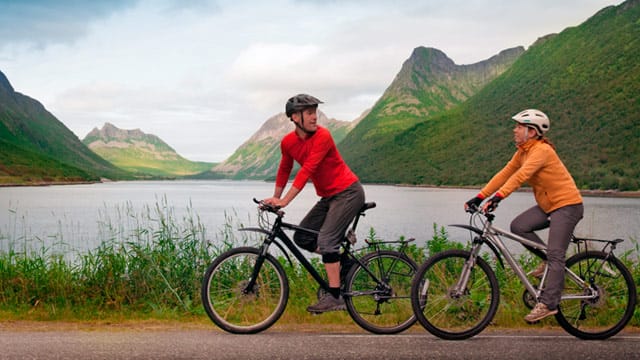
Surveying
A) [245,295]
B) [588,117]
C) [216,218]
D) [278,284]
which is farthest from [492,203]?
[588,117]

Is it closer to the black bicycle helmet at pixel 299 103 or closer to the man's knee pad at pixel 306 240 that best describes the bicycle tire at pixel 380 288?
the man's knee pad at pixel 306 240

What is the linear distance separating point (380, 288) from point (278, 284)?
3.93ft

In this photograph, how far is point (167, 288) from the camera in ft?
31.0

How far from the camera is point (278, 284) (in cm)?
749

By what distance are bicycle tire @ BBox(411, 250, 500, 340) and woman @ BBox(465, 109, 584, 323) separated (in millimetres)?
502

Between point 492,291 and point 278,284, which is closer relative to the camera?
point 492,291

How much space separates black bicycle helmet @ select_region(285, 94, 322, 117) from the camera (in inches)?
279

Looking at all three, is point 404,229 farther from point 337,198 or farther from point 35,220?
point 337,198

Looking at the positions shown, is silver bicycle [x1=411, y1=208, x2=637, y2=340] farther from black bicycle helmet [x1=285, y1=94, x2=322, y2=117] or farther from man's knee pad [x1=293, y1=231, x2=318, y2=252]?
black bicycle helmet [x1=285, y1=94, x2=322, y2=117]

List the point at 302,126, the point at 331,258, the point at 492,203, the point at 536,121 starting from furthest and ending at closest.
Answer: the point at 331,258 → the point at 302,126 → the point at 536,121 → the point at 492,203

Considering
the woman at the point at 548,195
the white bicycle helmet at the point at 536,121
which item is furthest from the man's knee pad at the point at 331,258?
the white bicycle helmet at the point at 536,121

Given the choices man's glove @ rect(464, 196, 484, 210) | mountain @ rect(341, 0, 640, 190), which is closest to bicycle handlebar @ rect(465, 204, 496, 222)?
man's glove @ rect(464, 196, 484, 210)

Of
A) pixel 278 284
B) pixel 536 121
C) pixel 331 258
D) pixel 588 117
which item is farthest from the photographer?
pixel 588 117

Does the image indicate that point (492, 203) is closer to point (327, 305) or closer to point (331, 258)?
point (331, 258)
